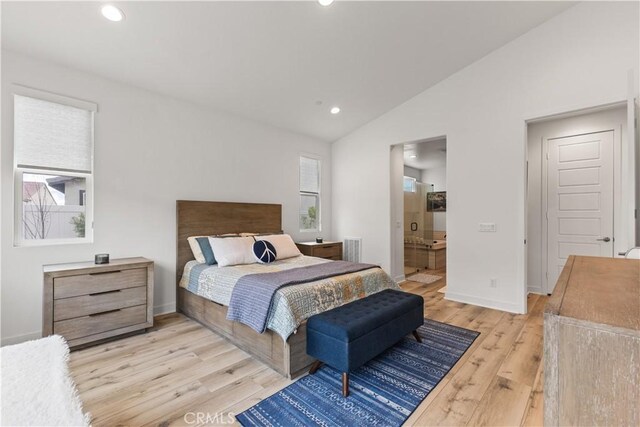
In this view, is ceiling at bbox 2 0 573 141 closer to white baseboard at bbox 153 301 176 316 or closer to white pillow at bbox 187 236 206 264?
white pillow at bbox 187 236 206 264

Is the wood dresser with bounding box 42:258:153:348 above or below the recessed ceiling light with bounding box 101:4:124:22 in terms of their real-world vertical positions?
below

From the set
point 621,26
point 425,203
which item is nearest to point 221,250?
point 621,26

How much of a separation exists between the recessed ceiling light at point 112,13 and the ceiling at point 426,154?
4.46m

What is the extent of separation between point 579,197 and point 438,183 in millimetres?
4401

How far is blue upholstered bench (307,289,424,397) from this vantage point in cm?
198

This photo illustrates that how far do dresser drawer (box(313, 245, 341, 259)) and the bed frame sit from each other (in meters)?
0.69

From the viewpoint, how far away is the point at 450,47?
3461 mm

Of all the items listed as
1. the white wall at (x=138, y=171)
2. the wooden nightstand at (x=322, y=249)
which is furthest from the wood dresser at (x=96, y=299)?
the wooden nightstand at (x=322, y=249)

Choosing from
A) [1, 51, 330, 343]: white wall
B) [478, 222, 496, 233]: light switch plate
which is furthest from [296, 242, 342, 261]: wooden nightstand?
[478, 222, 496, 233]: light switch plate

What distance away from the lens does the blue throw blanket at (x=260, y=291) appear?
2.30m

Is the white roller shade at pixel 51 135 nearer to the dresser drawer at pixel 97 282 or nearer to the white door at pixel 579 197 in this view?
the dresser drawer at pixel 97 282

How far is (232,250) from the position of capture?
11.1 ft
